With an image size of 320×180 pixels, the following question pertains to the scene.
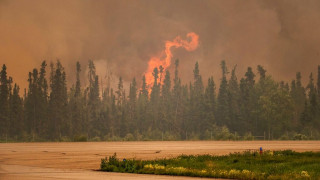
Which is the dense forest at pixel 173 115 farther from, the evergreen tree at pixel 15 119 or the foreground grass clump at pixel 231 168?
the foreground grass clump at pixel 231 168

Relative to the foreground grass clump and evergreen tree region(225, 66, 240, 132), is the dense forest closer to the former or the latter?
evergreen tree region(225, 66, 240, 132)

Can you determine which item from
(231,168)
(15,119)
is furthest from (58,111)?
(231,168)

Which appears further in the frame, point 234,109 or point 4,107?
point 234,109

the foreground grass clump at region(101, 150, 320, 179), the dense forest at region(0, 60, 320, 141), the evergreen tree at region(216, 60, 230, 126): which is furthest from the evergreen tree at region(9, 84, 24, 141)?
the foreground grass clump at region(101, 150, 320, 179)

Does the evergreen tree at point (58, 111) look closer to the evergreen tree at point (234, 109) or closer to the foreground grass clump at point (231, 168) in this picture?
the evergreen tree at point (234, 109)

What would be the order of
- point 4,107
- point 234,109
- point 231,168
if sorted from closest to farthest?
point 231,168
point 4,107
point 234,109

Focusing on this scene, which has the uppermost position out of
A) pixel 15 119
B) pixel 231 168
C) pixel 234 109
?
pixel 234 109

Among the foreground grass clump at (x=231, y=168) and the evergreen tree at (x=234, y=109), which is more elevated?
the evergreen tree at (x=234, y=109)

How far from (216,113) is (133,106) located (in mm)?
34103

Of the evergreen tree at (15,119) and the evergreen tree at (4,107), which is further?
the evergreen tree at (15,119)

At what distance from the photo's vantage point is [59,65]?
521ft

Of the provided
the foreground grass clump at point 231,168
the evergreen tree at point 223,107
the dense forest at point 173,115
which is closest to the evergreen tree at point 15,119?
the dense forest at point 173,115

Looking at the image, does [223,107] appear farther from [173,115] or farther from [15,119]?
[15,119]

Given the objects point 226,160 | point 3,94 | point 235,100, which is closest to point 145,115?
point 235,100
